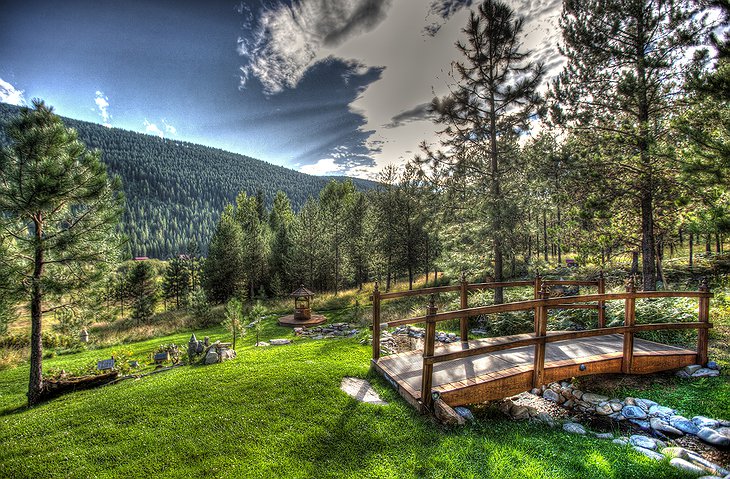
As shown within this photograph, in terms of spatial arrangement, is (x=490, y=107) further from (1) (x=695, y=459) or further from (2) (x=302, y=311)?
(2) (x=302, y=311)

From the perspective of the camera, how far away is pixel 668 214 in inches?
410

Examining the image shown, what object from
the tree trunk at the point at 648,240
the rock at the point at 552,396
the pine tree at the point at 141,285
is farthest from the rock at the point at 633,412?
the pine tree at the point at 141,285

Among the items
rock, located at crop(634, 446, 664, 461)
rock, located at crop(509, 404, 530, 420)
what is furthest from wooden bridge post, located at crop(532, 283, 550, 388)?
rock, located at crop(634, 446, 664, 461)

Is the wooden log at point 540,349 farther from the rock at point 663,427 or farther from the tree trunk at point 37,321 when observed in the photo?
the tree trunk at point 37,321

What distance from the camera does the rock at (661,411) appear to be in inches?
194

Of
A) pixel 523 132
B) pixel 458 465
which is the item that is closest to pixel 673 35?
pixel 523 132

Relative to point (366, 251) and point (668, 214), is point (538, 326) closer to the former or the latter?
point (668, 214)

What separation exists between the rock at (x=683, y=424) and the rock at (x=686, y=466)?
51.3 inches

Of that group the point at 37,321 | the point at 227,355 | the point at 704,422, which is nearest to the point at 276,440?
the point at 227,355

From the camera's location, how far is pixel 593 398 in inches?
223

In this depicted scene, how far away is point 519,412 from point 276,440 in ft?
13.2

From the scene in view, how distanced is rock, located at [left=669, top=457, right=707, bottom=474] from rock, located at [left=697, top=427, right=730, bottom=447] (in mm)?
1160

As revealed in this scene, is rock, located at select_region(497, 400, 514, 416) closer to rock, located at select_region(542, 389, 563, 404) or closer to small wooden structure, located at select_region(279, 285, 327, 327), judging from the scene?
rock, located at select_region(542, 389, 563, 404)

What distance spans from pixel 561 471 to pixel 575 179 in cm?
996
